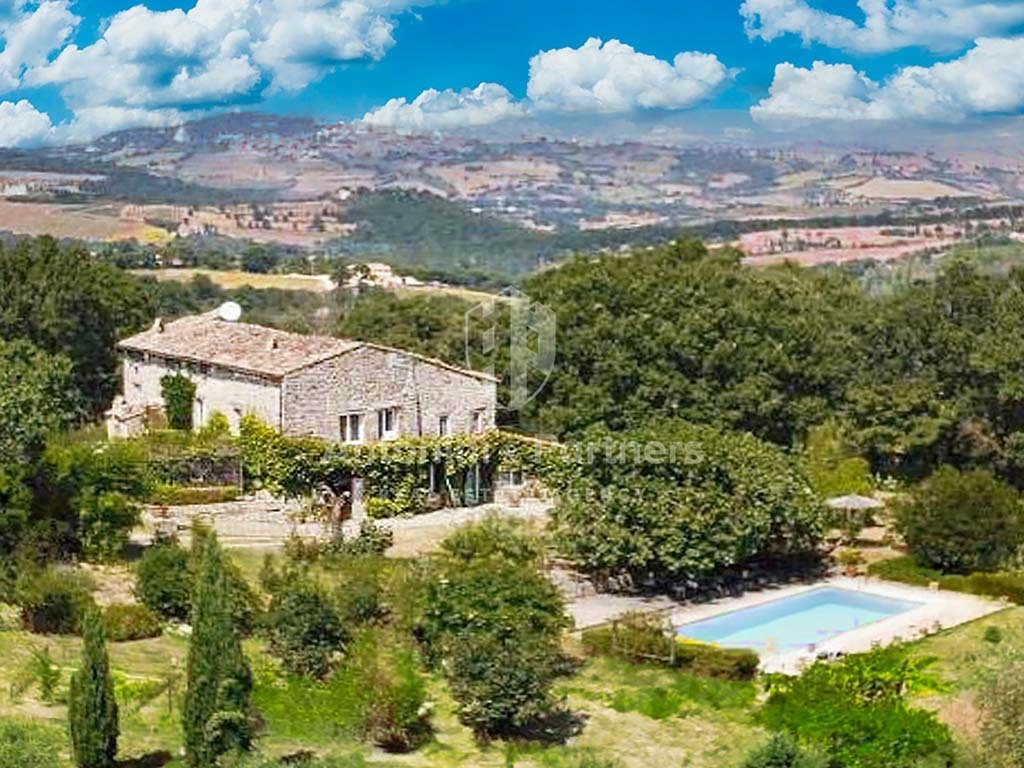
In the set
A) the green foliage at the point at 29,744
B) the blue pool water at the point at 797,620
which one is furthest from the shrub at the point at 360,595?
the green foliage at the point at 29,744

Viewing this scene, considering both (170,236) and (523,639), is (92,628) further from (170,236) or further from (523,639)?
(170,236)

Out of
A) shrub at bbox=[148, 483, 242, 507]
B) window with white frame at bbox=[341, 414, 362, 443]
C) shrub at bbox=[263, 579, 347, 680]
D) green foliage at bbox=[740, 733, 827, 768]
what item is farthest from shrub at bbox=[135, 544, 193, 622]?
green foliage at bbox=[740, 733, 827, 768]

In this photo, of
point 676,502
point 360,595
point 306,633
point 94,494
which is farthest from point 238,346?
point 306,633

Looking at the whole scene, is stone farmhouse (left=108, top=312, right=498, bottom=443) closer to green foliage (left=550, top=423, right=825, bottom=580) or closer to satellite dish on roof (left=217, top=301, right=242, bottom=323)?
satellite dish on roof (left=217, top=301, right=242, bottom=323)

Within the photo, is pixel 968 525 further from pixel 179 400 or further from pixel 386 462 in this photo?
pixel 179 400

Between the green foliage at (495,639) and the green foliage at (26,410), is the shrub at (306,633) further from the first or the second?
the green foliage at (26,410)

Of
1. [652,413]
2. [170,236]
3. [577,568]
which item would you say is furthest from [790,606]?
[170,236]
